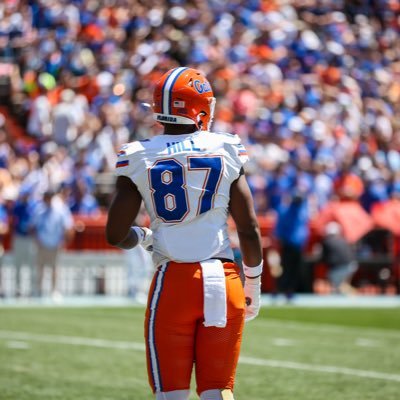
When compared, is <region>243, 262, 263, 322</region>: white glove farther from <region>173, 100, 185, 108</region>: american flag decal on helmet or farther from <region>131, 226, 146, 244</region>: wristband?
<region>173, 100, 185, 108</region>: american flag decal on helmet

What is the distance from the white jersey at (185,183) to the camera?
4.66 m

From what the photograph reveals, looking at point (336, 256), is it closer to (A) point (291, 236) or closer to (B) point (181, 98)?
(A) point (291, 236)

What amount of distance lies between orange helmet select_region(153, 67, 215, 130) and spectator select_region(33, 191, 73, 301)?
497 inches

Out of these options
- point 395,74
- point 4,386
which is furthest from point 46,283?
point 395,74

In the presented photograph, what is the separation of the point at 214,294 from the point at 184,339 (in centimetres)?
22

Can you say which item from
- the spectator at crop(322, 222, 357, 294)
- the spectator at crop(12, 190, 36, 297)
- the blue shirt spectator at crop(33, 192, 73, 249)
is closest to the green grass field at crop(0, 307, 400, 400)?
the blue shirt spectator at crop(33, 192, 73, 249)

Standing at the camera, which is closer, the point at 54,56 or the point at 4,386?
the point at 4,386

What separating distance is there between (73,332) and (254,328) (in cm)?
216

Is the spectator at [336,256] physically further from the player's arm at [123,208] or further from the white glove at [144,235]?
the player's arm at [123,208]

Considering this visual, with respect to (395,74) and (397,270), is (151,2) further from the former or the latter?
(397,270)

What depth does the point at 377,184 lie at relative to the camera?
20750 millimetres

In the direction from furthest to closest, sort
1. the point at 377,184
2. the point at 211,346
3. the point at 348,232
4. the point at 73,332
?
the point at 377,184, the point at 348,232, the point at 73,332, the point at 211,346

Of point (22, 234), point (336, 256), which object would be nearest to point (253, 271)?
point (22, 234)

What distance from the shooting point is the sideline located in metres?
9.27
